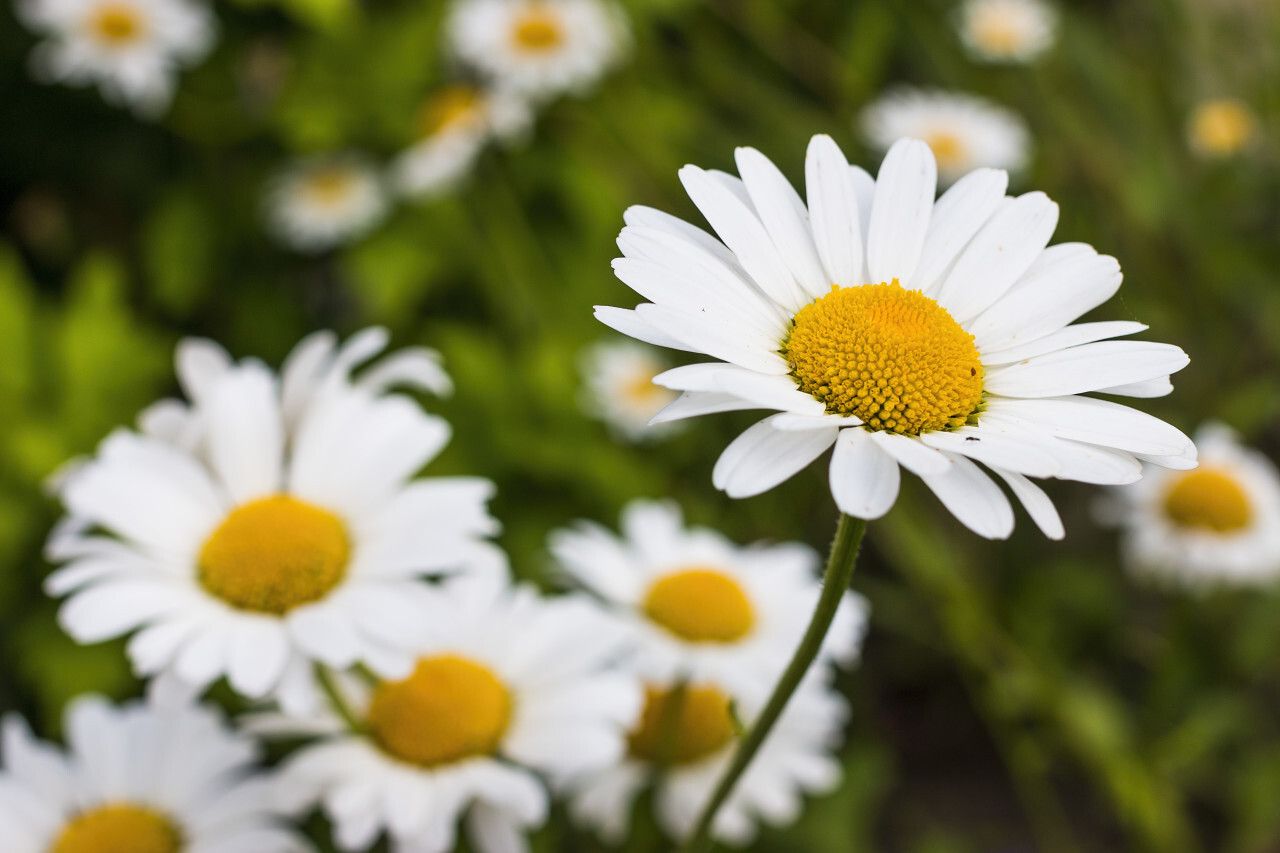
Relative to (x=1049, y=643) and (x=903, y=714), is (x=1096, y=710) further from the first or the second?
(x=903, y=714)

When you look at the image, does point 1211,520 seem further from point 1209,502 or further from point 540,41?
point 540,41

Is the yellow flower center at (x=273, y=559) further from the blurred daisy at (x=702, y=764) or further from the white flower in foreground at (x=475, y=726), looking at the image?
the blurred daisy at (x=702, y=764)

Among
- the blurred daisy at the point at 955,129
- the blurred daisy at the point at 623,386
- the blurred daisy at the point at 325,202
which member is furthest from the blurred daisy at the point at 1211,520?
the blurred daisy at the point at 325,202

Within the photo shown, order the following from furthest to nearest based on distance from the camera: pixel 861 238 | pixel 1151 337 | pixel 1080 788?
pixel 1080 788 < pixel 1151 337 < pixel 861 238

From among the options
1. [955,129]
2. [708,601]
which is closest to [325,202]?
[955,129]

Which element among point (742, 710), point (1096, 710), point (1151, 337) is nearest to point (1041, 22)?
point (1151, 337)

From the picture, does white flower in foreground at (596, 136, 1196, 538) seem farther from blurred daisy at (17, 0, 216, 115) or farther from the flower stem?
blurred daisy at (17, 0, 216, 115)

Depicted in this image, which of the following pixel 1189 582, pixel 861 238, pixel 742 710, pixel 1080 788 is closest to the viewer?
pixel 861 238
